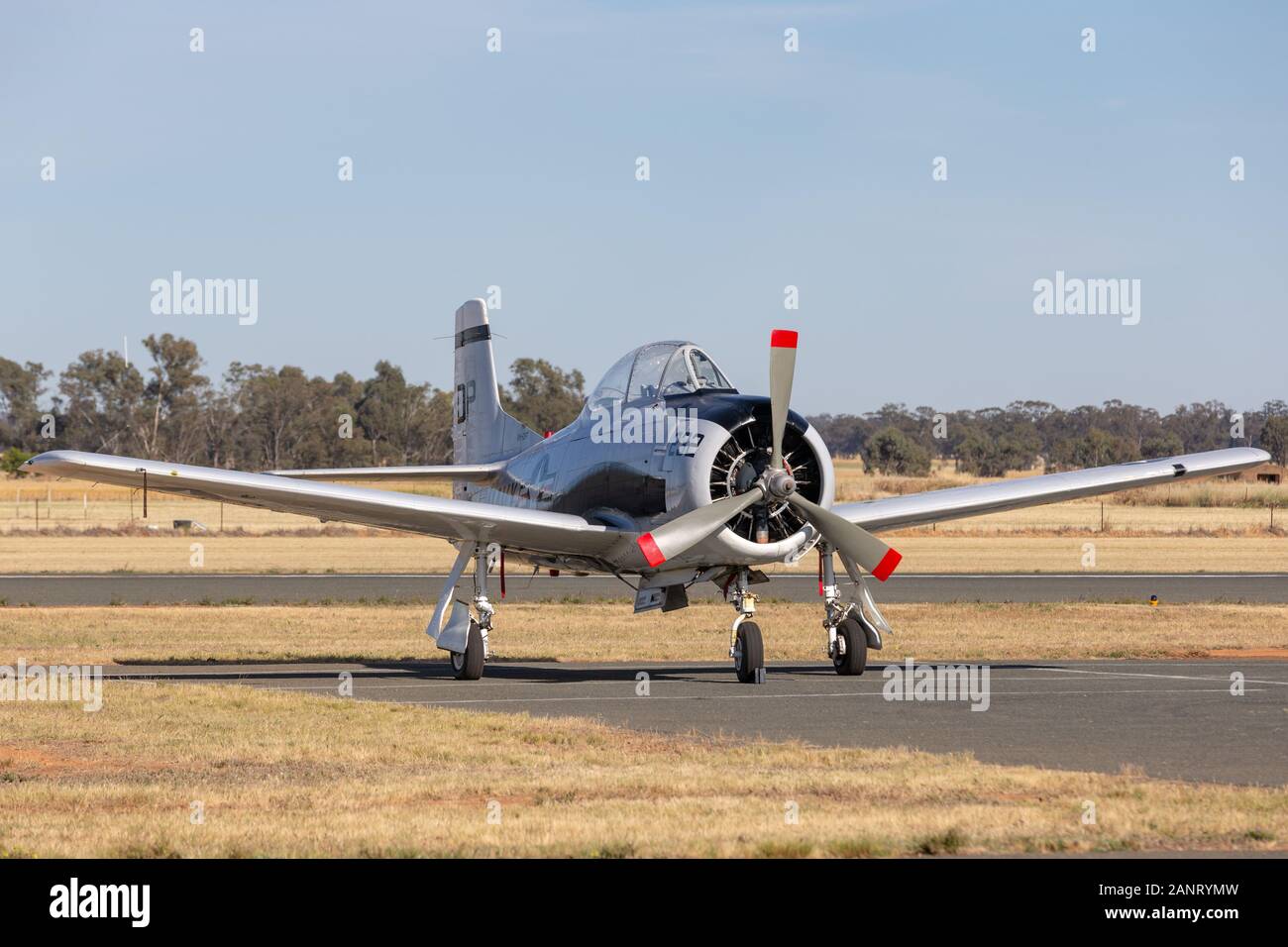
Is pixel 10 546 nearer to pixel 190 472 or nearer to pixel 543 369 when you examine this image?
pixel 190 472

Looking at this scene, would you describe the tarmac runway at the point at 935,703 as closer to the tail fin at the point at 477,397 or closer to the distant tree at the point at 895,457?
the tail fin at the point at 477,397

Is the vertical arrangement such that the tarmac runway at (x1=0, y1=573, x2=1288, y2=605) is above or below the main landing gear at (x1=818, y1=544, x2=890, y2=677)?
below

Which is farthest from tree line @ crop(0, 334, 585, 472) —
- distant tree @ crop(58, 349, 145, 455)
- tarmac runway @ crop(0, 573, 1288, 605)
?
tarmac runway @ crop(0, 573, 1288, 605)

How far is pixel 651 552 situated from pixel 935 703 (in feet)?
11.8

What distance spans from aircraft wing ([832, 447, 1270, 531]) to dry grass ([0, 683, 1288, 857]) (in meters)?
8.37

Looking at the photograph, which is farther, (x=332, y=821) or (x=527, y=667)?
(x=527, y=667)

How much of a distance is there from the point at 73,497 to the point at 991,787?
98.3 metres

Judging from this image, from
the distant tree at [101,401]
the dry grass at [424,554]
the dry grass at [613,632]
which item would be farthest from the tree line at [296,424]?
the dry grass at [613,632]

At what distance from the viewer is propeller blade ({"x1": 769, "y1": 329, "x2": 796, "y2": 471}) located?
18.4 meters

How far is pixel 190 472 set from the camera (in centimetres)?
1880

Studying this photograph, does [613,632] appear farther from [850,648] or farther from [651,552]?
[651,552]

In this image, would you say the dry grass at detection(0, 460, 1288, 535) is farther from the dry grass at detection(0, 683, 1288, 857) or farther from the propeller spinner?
the dry grass at detection(0, 683, 1288, 857)

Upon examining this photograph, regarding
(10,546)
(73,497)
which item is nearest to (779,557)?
(10,546)

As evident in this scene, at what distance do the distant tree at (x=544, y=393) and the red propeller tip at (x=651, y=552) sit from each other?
11162cm
